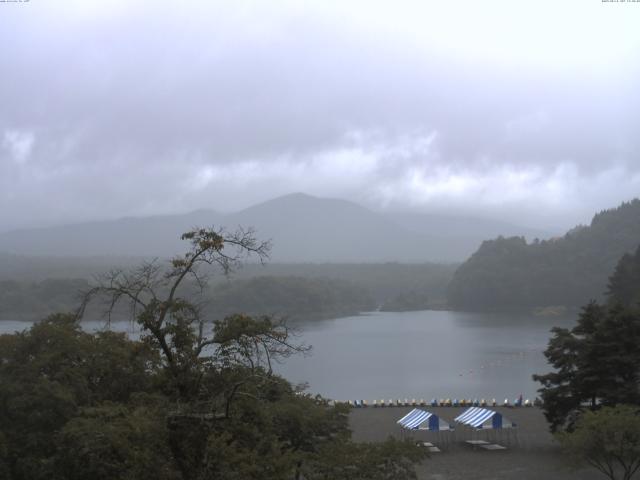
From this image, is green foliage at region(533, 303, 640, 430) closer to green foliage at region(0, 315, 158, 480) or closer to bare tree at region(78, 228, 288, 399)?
green foliage at region(0, 315, 158, 480)

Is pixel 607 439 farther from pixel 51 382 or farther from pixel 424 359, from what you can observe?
pixel 424 359

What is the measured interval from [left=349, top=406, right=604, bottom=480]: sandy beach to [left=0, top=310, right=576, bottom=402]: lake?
3.12m

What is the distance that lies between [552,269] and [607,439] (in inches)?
2857

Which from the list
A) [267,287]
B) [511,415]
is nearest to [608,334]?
[511,415]

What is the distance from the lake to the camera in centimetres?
3178

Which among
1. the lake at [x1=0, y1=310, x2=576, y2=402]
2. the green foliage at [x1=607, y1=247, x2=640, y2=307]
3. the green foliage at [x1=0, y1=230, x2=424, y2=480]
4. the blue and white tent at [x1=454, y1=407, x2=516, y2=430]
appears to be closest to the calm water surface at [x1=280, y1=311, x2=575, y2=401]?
the lake at [x1=0, y1=310, x2=576, y2=402]

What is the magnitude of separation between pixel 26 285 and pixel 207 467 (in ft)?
248

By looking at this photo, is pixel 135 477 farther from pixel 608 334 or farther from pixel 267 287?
pixel 267 287

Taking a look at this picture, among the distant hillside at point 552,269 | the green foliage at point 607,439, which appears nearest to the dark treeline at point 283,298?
the distant hillside at point 552,269

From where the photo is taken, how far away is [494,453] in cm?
1639

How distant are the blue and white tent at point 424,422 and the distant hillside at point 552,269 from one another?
60.3 metres

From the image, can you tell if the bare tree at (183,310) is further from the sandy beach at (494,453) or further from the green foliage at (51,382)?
the sandy beach at (494,453)

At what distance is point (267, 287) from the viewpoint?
74500 mm

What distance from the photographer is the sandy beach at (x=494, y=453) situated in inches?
563
